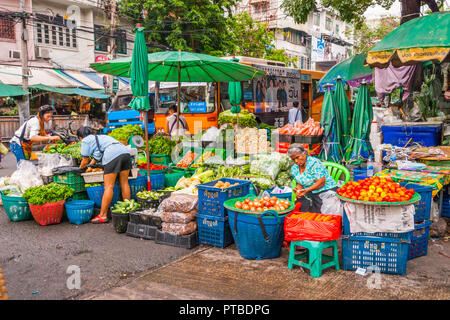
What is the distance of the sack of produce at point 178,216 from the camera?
5.57 metres

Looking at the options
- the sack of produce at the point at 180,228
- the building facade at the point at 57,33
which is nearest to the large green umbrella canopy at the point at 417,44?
the sack of produce at the point at 180,228

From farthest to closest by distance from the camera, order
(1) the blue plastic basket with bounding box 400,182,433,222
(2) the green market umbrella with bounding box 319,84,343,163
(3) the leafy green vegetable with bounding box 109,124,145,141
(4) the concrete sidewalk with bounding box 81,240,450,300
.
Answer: (3) the leafy green vegetable with bounding box 109,124,145,141 → (2) the green market umbrella with bounding box 319,84,343,163 → (1) the blue plastic basket with bounding box 400,182,433,222 → (4) the concrete sidewalk with bounding box 81,240,450,300

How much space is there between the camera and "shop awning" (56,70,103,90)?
939 inches

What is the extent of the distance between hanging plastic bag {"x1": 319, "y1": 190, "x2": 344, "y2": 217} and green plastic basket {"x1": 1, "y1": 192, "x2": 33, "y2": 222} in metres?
5.30

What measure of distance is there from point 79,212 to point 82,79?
65.8ft

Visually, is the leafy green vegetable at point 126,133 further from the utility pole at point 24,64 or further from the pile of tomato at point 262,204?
the utility pole at point 24,64

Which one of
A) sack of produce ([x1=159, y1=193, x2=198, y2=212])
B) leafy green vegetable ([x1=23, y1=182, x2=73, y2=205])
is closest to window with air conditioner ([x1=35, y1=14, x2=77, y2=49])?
leafy green vegetable ([x1=23, y1=182, x2=73, y2=205])

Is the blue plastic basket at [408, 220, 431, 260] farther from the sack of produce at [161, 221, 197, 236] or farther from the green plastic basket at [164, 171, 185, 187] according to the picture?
the green plastic basket at [164, 171, 185, 187]

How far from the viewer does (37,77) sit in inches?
840

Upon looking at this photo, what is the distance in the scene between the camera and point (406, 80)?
9758 mm

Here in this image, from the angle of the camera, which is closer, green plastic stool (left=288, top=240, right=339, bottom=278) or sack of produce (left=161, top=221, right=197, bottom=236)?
green plastic stool (left=288, top=240, right=339, bottom=278)

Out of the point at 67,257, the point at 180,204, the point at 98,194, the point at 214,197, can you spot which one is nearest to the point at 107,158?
the point at 98,194

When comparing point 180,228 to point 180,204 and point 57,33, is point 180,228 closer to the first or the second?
point 180,204
